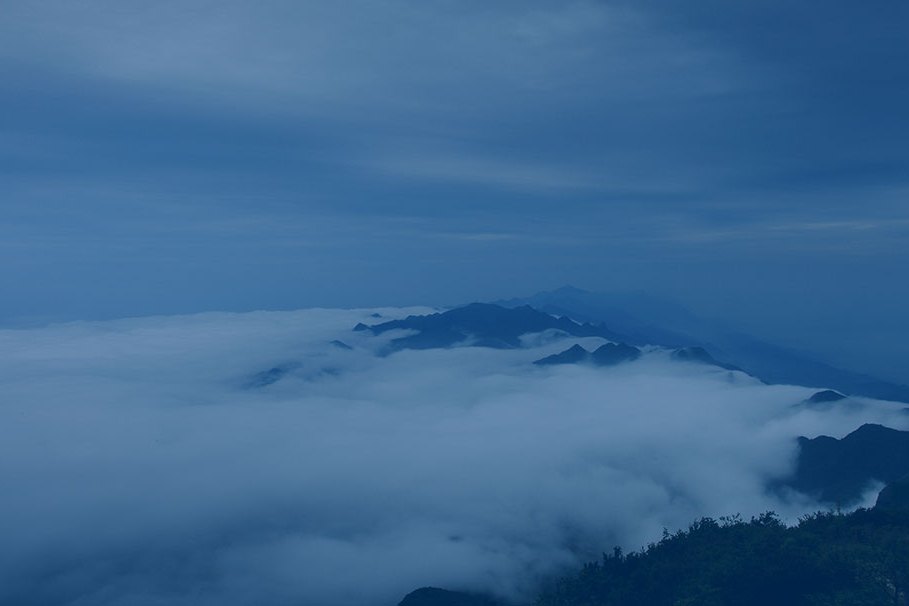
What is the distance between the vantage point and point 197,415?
151750mm

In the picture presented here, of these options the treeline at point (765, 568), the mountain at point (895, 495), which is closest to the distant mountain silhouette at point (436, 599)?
the treeline at point (765, 568)

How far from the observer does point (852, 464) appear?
87125 millimetres

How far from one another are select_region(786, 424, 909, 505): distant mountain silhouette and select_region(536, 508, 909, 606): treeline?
46350 millimetres

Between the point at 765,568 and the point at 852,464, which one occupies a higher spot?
the point at 765,568

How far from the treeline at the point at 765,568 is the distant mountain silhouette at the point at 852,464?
4635 cm

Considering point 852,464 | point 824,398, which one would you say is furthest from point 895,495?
point 824,398

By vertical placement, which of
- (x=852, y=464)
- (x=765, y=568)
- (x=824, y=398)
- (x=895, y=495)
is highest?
(x=765, y=568)

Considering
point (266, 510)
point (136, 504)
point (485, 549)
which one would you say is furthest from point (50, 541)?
point (485, 549)

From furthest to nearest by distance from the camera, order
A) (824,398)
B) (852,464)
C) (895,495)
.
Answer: (824,398), (852,464), (895,495)

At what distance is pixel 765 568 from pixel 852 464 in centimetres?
6192

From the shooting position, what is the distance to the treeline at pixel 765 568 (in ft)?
112

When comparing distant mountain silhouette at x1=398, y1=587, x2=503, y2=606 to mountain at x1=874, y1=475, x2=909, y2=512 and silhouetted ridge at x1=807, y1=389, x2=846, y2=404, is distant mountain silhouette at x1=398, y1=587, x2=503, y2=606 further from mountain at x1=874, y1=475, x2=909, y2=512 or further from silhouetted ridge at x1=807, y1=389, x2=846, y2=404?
silhouetted ridge at x1=807, y1=389, x2=846, y2=404

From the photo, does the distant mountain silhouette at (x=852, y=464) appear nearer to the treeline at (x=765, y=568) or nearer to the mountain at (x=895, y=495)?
the mountain at (x=895, y=495)

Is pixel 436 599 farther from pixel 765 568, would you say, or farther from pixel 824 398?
pixel 824 398
